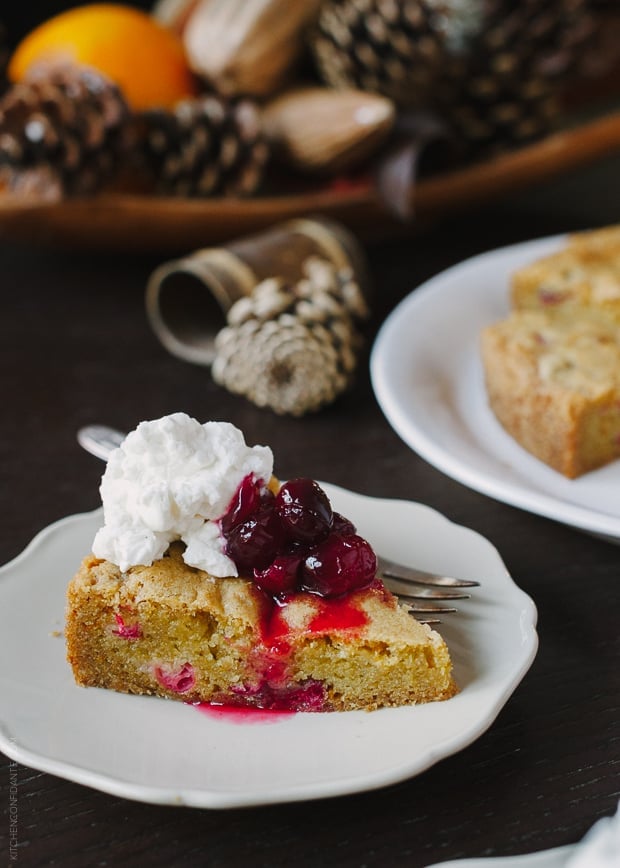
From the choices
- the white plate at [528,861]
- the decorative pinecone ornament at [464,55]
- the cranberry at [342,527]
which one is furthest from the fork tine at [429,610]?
the decorative pinecone ornament at [464,55]

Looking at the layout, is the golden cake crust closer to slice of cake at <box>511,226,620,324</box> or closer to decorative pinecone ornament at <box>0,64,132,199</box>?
slice of cake at <box>511,226,620,324</box>

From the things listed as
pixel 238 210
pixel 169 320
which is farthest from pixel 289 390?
pixel 238 210

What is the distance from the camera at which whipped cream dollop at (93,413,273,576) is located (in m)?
1.21

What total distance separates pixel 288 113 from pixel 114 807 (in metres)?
1.71

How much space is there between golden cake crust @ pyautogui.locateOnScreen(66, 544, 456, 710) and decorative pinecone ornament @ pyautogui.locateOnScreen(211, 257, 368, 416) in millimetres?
719

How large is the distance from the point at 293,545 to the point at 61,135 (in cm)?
132

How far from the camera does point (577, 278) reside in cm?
203

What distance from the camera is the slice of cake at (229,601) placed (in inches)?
46.2

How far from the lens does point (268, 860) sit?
3.40 feet

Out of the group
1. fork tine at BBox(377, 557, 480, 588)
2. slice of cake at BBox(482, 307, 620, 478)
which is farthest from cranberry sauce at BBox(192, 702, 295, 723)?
slice of cake at BBox(482, 307, 620, 478)

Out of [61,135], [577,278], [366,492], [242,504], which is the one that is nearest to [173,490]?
[242,504]

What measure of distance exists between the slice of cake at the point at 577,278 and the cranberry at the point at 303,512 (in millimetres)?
929

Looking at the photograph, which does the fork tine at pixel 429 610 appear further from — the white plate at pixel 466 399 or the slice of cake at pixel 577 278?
the slice of cake at pixel 577 278

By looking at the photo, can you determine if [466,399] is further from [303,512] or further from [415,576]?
[303,512]
